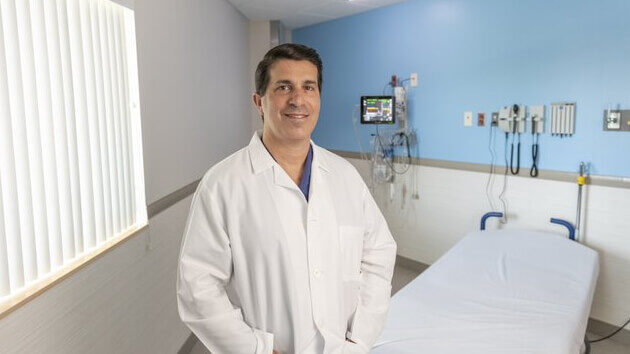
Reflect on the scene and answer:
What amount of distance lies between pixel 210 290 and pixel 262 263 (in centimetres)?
15

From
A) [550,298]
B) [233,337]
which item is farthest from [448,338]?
[233,337]

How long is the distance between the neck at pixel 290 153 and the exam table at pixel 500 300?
2.87 feet

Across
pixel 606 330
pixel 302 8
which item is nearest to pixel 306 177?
pixel 606 330

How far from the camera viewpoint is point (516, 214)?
317 centimetres

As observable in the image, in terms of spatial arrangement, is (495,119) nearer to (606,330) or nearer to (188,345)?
(606,330)

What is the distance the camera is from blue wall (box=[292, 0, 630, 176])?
8.75 feet

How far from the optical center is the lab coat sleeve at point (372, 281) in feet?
4.37

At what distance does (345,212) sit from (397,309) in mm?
943

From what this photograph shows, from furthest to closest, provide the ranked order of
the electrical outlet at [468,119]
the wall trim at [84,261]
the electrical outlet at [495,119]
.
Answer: the electrical outlet at [468,119]
the electrical outlet at [495,119]
the wall trim at [84,261]

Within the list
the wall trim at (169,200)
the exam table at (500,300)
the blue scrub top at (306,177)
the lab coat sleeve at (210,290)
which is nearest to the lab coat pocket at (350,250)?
the blue scrub top at (306,177)

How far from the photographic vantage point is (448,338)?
5.89ft

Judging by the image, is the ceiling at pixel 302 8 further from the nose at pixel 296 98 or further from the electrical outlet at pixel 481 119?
the nose at pixel 296 98

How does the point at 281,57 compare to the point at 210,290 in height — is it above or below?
above

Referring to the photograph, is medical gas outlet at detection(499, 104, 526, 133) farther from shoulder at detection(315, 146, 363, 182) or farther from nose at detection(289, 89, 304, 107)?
nose at detection(289, 89, 304, 107)
